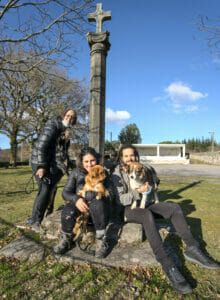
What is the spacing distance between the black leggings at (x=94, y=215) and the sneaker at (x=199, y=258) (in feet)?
3.53

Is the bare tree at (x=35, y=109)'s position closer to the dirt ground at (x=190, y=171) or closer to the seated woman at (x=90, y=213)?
the dirt ground at (x=190, y=171)

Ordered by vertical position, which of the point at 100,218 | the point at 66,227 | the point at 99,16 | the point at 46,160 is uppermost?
the point at 99,16

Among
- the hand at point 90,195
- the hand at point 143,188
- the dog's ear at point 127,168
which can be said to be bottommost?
the hand at point 90,195

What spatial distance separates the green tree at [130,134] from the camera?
5600cm

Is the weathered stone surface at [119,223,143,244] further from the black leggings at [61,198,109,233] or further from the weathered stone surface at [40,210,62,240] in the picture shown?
the weathered stone surface at [40,210,62,240]

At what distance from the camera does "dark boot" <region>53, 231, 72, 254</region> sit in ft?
7.81

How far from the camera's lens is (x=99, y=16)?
4.22 m

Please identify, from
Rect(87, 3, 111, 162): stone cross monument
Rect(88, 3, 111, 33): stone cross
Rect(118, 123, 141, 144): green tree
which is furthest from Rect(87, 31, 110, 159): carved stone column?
Rect(118, 123, 141, 144): green tree

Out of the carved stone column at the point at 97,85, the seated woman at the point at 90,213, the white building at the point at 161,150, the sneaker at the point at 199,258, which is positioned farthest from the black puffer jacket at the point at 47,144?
the white building at the point at 161,150

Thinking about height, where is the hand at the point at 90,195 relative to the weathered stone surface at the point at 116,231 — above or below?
above

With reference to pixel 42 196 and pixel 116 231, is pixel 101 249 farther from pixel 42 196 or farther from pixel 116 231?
pixel 42 196

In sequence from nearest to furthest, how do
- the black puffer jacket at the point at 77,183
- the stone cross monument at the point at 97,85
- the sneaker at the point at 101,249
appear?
the sneaker at the point at 101,249, the black puffer jacket at the point at 77,183, the stone cross monument at the point at 97,85

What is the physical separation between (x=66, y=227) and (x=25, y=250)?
2.11 feet

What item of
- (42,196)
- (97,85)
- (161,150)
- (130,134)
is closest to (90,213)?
(42,196)
